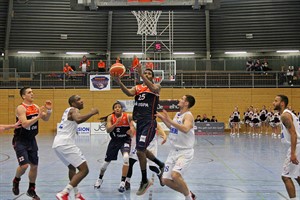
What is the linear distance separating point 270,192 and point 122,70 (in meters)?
3.98

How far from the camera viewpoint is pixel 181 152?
7547mm

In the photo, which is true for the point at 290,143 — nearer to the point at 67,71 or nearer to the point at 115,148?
the point at 115,148

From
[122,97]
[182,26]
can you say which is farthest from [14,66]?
[182,26]

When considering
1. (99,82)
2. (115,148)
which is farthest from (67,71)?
(115,148)

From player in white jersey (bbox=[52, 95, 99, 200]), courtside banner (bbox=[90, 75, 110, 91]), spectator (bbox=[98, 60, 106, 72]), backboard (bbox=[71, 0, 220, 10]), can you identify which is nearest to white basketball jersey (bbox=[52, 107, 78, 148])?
player in white jersey (bbox=[52, 95, 99, 200])

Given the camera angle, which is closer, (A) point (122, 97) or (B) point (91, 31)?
(A) point (122, 97)

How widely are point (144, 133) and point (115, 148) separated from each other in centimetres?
137

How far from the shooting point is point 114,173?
38.4 feet

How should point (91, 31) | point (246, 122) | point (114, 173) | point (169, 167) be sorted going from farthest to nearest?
point (91, 31)
point (246, 122)
point (114, 173)
point (169, 167)

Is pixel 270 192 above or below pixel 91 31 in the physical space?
below

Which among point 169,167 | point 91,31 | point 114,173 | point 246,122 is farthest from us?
point 91,31

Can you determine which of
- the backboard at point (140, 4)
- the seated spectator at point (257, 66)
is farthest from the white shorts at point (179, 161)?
the seated spectator at point (257, 66)

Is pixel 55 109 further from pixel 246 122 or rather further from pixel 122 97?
pixel 246 122

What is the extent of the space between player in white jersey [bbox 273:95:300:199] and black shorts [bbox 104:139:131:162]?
A: 3.61 m
